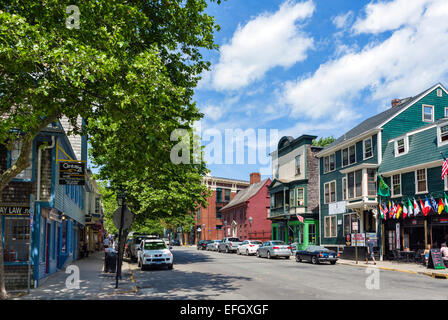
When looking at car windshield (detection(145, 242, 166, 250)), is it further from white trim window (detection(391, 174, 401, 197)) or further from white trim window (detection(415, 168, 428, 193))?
white trim window (detection(415, 168, 428, 193))

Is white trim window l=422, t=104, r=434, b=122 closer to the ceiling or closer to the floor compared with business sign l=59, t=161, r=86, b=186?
closer to the ceiling

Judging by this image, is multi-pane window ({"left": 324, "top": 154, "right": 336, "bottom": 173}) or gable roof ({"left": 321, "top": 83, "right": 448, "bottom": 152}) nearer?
gable roof ({"left": 321, "top": 83, "right": 448, "bottom": 152})

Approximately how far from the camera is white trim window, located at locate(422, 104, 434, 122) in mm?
34906

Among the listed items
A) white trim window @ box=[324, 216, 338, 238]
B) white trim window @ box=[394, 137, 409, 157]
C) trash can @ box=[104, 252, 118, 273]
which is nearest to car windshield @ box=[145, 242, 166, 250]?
trash can @ box=[104, 252, 118, 273]

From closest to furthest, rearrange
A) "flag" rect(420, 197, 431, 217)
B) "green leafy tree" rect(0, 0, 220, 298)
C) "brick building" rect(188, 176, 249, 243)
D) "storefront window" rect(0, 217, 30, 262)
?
"green leafy tree" rect(0, 0, 220, 298) < "storefront window" rect(0, 217, 30, 262) < "flag" rect(420, 197, 431, 217) < "brick building" rect(188, 176, 249, 243)

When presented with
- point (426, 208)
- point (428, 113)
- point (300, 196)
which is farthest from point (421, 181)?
point (300, 196)

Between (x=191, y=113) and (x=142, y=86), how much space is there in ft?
18.6

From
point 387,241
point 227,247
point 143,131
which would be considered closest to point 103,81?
point 143,131

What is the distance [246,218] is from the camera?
6525 cm

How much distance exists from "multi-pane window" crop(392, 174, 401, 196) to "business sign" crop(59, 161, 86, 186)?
22834 millimetres

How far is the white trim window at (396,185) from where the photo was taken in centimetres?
3108

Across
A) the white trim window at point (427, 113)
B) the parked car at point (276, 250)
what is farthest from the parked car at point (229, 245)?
the white trim window at point (427, 113)

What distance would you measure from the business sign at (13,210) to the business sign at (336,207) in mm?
27673

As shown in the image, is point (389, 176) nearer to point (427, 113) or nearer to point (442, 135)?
point (442, 135)
